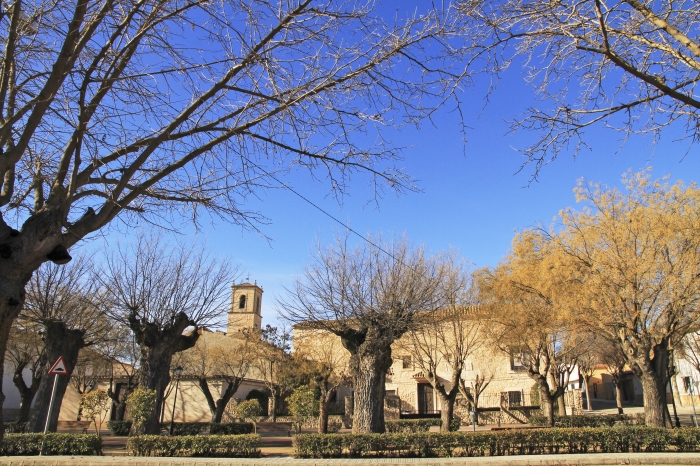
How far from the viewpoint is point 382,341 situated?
14.2 meters

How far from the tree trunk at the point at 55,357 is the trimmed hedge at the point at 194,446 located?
350 centimetres

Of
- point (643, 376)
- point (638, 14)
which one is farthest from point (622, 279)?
point (638, 14)

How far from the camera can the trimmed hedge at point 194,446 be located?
13641 mm

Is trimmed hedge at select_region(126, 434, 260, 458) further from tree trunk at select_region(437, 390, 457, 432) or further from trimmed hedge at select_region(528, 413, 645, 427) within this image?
trimmed hedge at select_region(528, 413, 645, 427)

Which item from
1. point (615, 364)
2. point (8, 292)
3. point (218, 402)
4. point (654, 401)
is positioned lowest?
point (218, 402)

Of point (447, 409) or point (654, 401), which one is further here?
point (447, 409)

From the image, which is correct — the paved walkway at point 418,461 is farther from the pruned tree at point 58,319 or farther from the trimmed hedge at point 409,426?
the trimmed hedge at point 409,426

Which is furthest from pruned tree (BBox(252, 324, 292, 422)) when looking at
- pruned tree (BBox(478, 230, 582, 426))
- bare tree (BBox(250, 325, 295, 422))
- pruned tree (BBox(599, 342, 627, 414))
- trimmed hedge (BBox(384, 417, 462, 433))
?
pruned tree (BBox(599, 342, 627, 414))

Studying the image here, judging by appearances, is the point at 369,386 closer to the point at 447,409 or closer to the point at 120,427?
the point at 447,409

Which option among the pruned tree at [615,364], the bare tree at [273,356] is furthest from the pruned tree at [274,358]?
the pruned tree at [615,364]

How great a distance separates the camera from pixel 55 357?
52.3 feet

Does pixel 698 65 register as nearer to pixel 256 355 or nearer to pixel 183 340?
pixel 183 340

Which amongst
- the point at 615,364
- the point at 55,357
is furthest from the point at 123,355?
the point at 615,364

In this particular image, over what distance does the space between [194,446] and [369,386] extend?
5089mm
